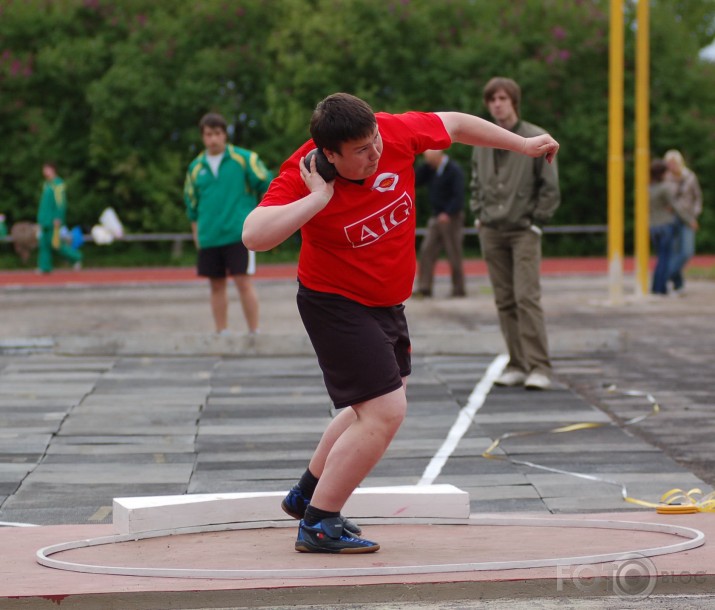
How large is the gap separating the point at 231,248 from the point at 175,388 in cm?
195

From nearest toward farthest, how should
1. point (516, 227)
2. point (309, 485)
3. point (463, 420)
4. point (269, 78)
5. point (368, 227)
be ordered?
point (368, 227) < point (309, 485) < point (463, 420) < point (516, 227) < point (269, 78)

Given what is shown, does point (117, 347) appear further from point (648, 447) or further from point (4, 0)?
point (4, 0)

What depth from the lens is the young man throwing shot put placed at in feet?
14.4

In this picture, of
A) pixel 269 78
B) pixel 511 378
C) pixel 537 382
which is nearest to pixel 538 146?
pixel 537 382

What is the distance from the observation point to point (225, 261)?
417 inches

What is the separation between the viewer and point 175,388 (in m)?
8.84

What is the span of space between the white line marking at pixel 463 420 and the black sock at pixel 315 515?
4.70 feet

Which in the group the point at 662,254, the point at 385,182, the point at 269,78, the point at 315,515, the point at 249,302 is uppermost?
the point at 385,182

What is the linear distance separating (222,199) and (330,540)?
626 cm

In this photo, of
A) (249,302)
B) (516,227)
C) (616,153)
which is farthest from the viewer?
(616,153)

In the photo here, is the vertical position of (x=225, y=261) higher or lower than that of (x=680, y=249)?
higher

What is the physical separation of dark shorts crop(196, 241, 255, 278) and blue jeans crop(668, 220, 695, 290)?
7.30 m

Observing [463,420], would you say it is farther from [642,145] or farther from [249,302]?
[642,145]

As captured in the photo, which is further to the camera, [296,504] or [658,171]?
[658,171]
